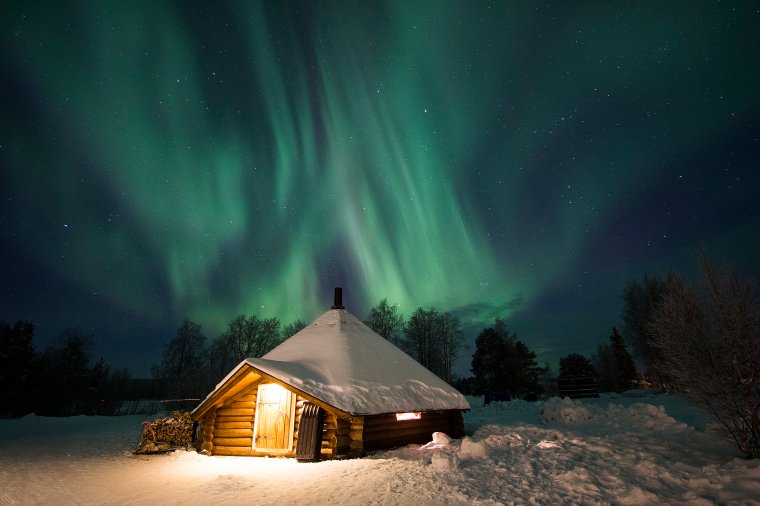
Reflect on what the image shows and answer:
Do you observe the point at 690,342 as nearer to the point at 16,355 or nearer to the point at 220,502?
the point at 220,502

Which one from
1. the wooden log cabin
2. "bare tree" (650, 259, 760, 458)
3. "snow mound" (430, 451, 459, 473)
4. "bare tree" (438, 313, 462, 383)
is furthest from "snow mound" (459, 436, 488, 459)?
"bare tree" (438, 313, 462, 383)

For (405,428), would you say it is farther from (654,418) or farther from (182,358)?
(182,358)

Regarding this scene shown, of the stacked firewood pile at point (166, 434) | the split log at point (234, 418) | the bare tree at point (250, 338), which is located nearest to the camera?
the split log at point (234, 418)

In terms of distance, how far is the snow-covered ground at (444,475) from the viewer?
22.8 ft

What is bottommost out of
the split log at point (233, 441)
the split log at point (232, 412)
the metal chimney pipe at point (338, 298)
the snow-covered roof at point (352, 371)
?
the split log at point (233, 441)

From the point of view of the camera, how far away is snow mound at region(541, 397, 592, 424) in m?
18.0

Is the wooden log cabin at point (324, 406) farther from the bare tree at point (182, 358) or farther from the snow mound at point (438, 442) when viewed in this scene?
the bare tree at point (182, 358)

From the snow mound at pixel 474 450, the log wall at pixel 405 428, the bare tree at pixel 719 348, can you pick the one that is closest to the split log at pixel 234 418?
the log wall at pixel 405 428

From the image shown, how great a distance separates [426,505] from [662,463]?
20.7ft

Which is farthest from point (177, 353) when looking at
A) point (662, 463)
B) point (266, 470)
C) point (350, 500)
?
point (662, 463)

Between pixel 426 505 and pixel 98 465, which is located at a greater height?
pixel 426 505

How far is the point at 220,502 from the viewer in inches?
290

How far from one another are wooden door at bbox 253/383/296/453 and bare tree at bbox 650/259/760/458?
11.7 m

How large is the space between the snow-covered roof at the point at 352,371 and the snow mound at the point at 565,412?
638 cm
